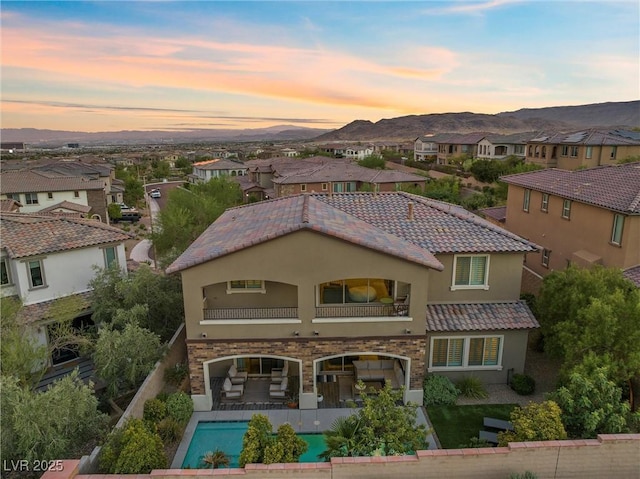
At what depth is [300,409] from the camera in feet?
52.3

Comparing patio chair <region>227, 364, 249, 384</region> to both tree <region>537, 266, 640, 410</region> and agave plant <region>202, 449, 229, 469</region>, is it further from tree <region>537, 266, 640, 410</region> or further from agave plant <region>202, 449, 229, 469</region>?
tree <region>537, 266, 640, 410</region>

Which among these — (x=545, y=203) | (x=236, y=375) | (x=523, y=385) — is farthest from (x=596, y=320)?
(x=545, y=203)

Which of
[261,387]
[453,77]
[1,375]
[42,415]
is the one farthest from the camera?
[453,77]

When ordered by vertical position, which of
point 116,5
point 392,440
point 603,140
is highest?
point 116,5

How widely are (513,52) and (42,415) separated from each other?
141 ft

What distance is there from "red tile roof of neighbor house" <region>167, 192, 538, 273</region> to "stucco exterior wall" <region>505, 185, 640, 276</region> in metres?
6.80

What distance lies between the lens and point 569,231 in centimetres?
2434

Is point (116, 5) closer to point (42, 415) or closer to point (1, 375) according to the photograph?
point (1, 375)

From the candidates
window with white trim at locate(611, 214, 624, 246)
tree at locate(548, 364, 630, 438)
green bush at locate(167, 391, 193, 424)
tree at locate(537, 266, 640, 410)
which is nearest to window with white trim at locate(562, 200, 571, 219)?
window with white trim at locate(611, 214, 624, 246)

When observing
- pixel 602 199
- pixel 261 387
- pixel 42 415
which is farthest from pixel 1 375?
pixel 602 199

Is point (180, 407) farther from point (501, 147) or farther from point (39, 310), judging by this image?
point (501, 147)

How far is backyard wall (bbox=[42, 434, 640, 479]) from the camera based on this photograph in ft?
34.6

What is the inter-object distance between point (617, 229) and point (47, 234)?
2763 cm

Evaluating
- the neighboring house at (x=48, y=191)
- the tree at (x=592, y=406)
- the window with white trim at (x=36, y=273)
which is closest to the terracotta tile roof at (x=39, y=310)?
the window with white trim at (x=36, y=273)
